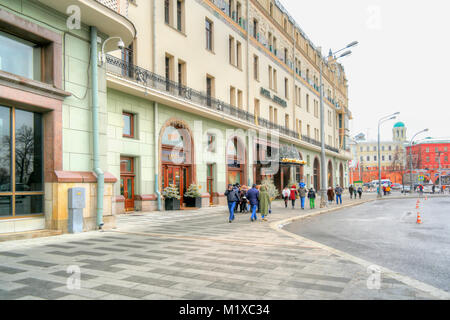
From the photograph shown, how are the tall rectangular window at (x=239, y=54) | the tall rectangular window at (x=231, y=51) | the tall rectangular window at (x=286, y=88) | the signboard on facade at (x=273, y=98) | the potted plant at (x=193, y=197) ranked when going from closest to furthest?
1. the potted plant at (x=193, y=197)
2. the tall rectangular window at (x=231, y=51)
3. the tall rectangular window at (x=239, y=54)
4. the signboard on facade at (x=273, y=98)
5. the tall rectangular window at (x=286, y=88)

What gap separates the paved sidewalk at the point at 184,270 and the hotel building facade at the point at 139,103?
2240 millimetres

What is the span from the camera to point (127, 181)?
17.8 meters

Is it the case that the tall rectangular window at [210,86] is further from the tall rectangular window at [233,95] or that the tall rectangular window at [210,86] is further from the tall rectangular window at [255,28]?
the tall rectangular window at [255,28]

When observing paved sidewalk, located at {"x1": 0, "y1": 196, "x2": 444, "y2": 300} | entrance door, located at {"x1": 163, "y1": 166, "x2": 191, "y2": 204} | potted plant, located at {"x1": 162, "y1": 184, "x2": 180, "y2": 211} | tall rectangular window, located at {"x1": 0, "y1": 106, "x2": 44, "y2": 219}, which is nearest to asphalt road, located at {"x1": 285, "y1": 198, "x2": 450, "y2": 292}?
paved sidewalk, located at {"x1": 0, "y1": 196, "x2": 444, "y2": 300}

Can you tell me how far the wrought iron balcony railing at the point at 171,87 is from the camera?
16.7m

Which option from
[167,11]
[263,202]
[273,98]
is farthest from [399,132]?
[263,202]

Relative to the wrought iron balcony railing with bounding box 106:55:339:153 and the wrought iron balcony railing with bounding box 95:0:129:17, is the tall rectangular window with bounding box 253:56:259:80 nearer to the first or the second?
the wrought iron balcony railing with bounding box 106:55:339:153

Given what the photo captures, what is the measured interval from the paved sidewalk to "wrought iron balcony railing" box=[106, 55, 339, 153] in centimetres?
941

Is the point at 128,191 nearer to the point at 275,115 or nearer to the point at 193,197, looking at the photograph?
the point at 193,197

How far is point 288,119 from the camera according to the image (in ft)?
126

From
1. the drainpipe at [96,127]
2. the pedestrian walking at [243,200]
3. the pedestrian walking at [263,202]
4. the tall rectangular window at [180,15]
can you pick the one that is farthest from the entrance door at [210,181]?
the drainpipe at [96,127]

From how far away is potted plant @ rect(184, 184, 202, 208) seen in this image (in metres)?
21.3

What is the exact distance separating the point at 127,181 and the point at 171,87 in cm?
589

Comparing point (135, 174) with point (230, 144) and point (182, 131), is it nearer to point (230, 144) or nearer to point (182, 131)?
point (182, 131)
